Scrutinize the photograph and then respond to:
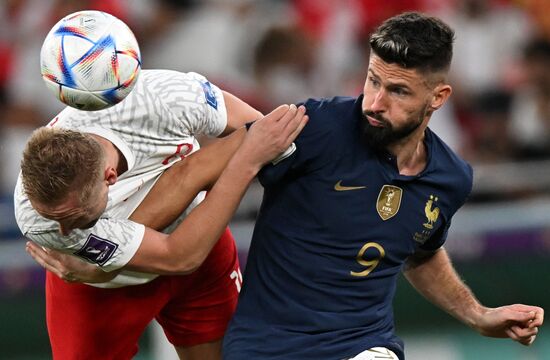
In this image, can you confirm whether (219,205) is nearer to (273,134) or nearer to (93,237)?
(273,134)

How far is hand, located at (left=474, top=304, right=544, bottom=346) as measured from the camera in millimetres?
4309

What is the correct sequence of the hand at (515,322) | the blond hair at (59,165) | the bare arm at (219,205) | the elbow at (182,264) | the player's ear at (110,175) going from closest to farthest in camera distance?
1. the blond hair at (59,165)
2. the player's ear at (110,175)
3. the bare arm at (219,205)
4. the elbow at (182,264)
5. the hand at (515,322)

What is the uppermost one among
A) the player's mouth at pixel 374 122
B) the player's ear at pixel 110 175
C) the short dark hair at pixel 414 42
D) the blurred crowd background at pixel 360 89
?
the short dark hair at pixel 414 42

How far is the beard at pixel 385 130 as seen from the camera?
13.1 ft

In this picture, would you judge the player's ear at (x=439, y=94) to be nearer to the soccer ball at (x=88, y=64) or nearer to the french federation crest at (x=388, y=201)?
the french federation crest at (x=388, y=201)

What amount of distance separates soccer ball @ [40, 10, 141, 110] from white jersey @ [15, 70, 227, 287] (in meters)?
0.15

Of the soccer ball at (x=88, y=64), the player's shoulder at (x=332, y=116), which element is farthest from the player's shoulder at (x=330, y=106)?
the soccer ball at (x=88, y=64)

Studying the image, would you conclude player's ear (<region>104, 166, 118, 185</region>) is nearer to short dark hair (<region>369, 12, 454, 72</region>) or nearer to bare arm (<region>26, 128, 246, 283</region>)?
bare arm (<region>26, 128, 246, 283</region>)

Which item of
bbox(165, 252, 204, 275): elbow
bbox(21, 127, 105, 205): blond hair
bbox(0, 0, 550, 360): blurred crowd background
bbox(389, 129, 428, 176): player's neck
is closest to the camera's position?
bbox(21, 127, 105, 205): blond hair

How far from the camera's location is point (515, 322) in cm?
434

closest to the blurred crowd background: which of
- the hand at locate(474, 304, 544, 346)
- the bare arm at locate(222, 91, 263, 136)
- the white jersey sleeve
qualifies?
the bare arm at locate(222, 91, 263, 136)

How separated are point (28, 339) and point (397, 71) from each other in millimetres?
4105

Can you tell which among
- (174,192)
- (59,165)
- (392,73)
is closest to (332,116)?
(392,73)

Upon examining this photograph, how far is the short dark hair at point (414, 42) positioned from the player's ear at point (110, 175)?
39.1 inches
